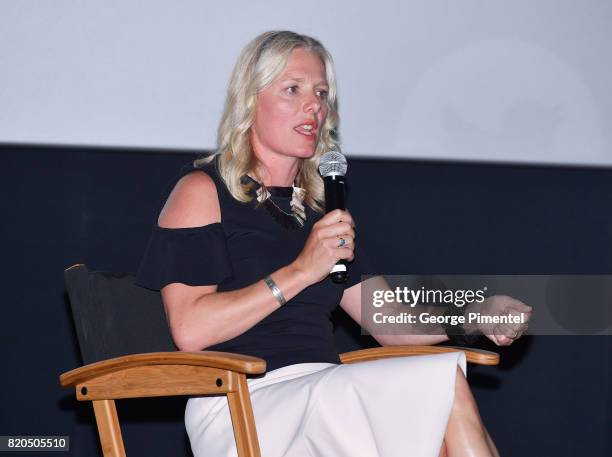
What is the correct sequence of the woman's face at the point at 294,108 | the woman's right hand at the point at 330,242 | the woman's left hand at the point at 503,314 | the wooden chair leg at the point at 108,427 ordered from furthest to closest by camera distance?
the woman's face at the point at 294,108
the woman's left hand at the point at 503,314
the wooden chair leg at the point at 108,427
the woman's right hand at the point at 330,242

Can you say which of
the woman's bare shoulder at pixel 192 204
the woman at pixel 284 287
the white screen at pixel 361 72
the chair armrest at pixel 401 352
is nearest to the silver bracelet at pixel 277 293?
the woman at pixel 284 287

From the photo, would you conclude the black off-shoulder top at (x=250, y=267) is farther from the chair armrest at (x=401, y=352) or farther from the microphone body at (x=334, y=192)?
the microphone body at (x=334, y=192)

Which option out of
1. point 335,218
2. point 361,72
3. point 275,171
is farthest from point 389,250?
point 335,218

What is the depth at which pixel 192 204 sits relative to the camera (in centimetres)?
202

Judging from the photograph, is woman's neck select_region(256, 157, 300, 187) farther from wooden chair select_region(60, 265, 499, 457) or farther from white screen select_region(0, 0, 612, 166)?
white screen select_region(0, 0, 612, 166)

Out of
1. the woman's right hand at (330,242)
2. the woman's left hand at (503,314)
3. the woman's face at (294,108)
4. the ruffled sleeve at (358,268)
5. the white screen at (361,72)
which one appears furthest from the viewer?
the white screen at (361,72)

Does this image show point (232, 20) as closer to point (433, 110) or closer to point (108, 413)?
point (433, 110)

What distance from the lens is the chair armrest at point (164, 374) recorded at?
1.67 meters

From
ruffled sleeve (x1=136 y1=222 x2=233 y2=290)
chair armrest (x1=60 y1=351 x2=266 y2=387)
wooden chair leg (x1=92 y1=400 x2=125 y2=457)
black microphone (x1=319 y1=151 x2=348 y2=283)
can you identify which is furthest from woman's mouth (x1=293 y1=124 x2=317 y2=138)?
wooden chair leg (x1=92 y1=400 x2=125 y2=457)

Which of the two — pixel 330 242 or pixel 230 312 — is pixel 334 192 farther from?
pixel 230 312

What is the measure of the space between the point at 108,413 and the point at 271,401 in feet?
1.15

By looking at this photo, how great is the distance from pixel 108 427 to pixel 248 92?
0.85 meters

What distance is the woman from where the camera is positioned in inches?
66.6

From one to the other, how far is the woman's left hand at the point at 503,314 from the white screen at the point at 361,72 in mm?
1106
